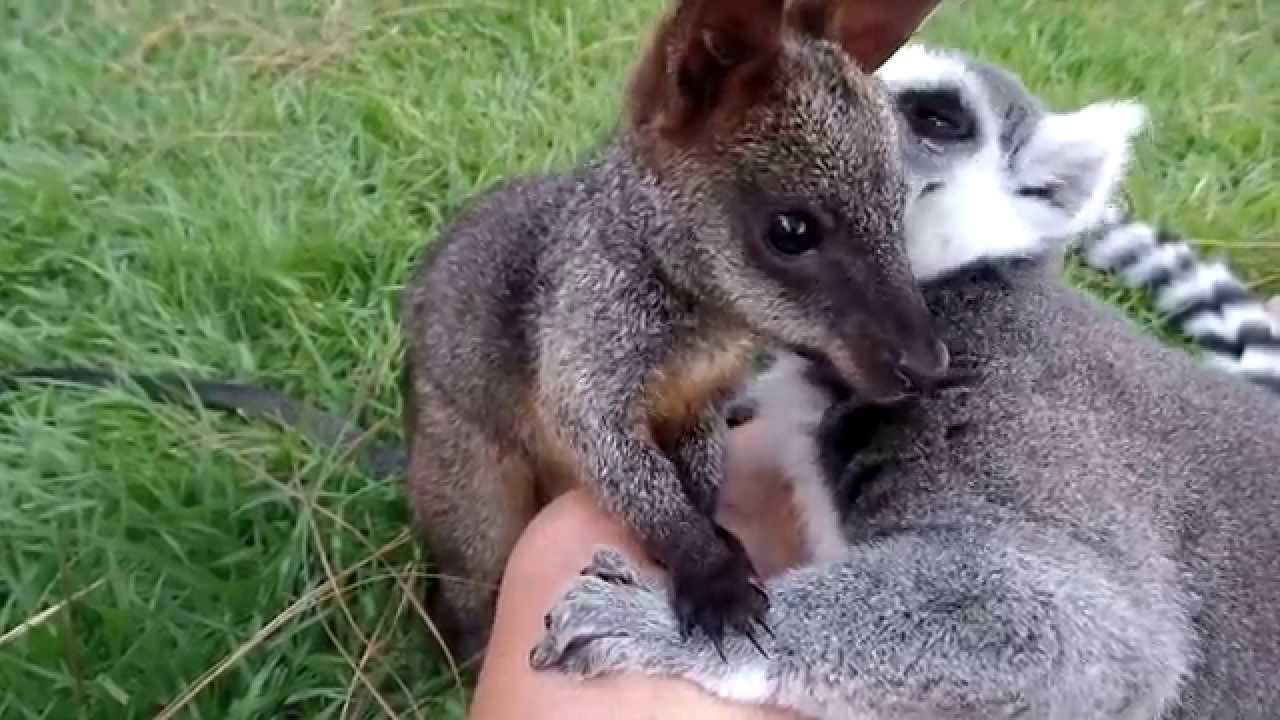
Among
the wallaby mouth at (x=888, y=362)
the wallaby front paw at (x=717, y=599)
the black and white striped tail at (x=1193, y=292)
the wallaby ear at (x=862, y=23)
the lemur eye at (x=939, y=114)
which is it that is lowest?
the black and white striped tail at (x=1193, y=292)

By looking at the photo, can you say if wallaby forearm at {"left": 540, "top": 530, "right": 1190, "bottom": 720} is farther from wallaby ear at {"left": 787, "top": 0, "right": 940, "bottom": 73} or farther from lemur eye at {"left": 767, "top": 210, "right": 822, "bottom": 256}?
wallaby ear at {"left": 787, "top": 0, "right": 940, "bottom": 73}

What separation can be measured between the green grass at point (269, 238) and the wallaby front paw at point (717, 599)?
80 centimetres

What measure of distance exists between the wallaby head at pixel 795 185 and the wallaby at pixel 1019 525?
1.11 ft

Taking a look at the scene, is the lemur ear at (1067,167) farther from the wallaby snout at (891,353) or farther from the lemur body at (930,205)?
the wallaby snout at (891,353)

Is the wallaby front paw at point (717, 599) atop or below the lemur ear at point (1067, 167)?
below

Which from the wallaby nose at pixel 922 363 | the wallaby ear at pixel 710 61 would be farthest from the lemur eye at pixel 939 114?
the wallaby nose at pixel 922 363

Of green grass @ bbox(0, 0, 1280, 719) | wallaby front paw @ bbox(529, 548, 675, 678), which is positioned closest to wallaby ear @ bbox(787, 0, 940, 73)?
wallaby front paw @ bbox(529, 548, 675, 678)

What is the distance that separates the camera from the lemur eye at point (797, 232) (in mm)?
2281

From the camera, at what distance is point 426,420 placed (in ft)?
9.62

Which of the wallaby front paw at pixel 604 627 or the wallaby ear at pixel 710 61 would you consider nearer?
the wallaby ear at pixel 710 61

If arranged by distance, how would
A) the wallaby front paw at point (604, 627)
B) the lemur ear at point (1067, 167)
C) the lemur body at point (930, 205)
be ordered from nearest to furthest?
1. the wallaby front paw at point (604, 627)
2. the lemur body at point (930, 205)
3. the lemur ear at point (1067, 167)

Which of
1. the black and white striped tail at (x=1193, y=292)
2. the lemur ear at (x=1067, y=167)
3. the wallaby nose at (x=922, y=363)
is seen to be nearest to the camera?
the wallaby nose at (x=922, y=363)

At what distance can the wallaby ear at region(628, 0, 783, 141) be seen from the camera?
2264mm

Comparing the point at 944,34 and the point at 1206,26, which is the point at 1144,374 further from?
the point at 1206,26
